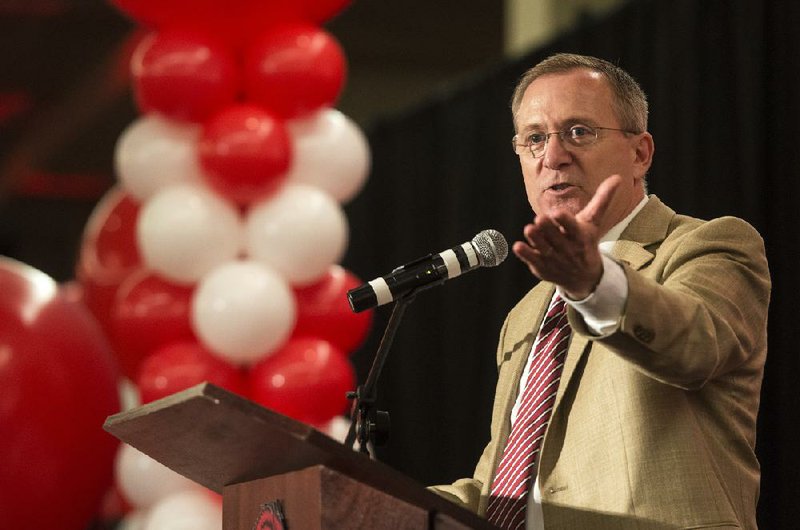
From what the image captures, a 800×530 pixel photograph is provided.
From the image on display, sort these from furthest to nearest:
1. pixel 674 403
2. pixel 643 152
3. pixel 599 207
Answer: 1. pixel 643 152
2. pixel 674 403
3. pixel 599 207

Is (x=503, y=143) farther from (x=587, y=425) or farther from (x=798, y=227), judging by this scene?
(x=587, y=425)

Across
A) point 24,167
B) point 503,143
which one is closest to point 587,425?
point 503,143

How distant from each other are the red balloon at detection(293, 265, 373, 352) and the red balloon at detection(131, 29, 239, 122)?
71 cm

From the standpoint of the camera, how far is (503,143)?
5.46 m

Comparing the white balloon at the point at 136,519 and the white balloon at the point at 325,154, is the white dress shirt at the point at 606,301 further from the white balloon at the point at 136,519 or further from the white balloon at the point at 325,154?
the white balloon at the point at 136,519

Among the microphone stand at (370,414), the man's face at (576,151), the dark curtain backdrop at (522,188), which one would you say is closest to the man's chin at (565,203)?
the man's face at (576,151)

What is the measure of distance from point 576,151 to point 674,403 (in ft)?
1.62

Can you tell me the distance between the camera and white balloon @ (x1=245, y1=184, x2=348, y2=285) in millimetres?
4043

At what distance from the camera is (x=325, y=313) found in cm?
420

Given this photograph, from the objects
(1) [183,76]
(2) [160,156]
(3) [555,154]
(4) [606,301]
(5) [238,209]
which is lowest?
(4) [606,301]

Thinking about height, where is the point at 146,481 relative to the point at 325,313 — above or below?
below

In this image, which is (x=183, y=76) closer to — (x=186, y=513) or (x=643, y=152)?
(x=186, y=513)

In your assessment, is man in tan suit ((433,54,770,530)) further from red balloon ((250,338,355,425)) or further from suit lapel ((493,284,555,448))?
red balloon ((250,338,355,425))

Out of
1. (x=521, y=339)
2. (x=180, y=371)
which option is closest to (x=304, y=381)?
(x=180, y=371)
